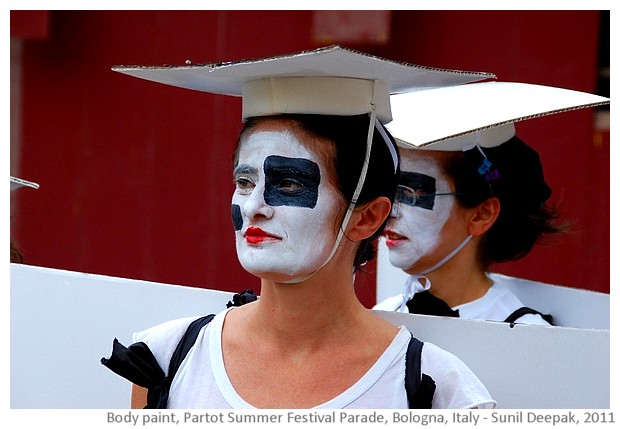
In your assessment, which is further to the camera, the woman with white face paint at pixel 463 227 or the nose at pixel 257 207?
the woman with white face paint at pixel 463 227

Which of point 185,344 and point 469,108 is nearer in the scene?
point 185,344

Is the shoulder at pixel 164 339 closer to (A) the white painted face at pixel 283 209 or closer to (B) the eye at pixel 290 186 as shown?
(A) the white painted face at pixel 283 209

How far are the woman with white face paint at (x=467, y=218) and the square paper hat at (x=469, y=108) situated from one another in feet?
0.04

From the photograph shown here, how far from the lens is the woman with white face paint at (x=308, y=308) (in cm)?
210

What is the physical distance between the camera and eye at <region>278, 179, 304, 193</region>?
2.12 metres

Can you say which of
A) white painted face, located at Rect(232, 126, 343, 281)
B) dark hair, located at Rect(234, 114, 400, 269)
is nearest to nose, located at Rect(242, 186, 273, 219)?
white painted face, located at Rect(232, 126, 343, 281)

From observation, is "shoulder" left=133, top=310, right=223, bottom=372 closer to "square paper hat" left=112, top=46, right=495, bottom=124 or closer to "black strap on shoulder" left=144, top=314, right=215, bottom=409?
"black strap on shoulder" left=144, top=314, right=215, bottom=409

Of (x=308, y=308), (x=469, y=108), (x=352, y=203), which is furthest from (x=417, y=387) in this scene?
(x=469, y=108)

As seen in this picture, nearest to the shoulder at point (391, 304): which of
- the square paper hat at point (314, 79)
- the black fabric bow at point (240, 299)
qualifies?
the black fabric bow at point (240, 299)

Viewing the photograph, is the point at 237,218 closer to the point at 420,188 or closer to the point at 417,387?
the point at 417,387

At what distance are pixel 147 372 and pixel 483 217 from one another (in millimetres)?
1305

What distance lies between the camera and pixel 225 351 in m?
2.19

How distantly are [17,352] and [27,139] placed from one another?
2967 millimetres

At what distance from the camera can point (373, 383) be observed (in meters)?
2.09
